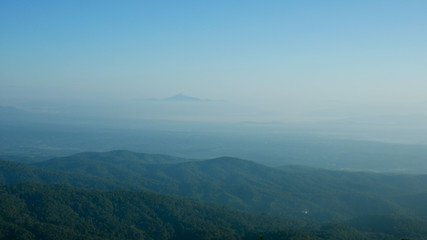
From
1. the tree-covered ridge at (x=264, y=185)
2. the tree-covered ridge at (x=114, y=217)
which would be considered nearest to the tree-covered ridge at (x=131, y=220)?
the tree-covered ridge at (x=114, y=217)

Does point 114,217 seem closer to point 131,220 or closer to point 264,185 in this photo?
point 131,220

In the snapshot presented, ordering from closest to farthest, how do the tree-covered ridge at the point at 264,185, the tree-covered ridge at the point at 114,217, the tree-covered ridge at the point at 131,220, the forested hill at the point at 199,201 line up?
the tree-covered ridge at the point at 131,220
the tree-covered ridge at the point at 114,217
the forested hill at the point at 199,201
the tree-covered ridge at the point at 264,185

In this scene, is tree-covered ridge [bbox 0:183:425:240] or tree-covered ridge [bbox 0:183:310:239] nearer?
tree-covered ridge [bbox 0:183:425:240]

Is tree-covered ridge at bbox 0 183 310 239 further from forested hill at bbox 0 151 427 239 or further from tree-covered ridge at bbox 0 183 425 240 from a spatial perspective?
forested hill at bbox 0 151 427 239

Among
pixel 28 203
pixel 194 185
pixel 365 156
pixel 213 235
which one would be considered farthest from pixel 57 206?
pixel 365 156

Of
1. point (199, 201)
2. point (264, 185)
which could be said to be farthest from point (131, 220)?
point (264, 185)

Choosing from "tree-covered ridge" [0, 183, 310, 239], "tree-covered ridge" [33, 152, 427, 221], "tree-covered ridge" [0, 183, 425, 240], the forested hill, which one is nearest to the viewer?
"tree-covered ridge" [0, 183, 425, 240]

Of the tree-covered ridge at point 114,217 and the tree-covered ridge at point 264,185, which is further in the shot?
the tree-covered ridge at point 264,185

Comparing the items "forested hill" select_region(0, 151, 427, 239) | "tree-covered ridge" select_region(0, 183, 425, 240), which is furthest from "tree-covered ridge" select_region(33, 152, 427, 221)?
"tree-covered ridge" select_region(0, 183, 425, 240)

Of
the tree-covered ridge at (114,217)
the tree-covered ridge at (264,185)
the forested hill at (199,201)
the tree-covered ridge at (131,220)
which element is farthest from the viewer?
the tree-covered ridge at (264,185)

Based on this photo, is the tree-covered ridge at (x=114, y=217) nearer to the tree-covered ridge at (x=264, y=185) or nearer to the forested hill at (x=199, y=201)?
the forested hill at (x=199, y=201)

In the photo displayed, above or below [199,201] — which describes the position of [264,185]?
above
